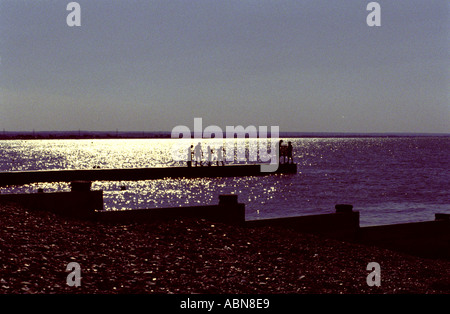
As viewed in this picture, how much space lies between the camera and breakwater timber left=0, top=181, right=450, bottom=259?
561 inches

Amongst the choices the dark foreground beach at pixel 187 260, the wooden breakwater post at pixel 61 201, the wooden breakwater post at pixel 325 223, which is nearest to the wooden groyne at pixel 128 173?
the wooden breakwater post at pixel 61 201

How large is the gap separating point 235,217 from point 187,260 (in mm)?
4327

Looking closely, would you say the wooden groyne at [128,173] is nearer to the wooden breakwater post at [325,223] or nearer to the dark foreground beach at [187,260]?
the dark foreground beach at [187,260]

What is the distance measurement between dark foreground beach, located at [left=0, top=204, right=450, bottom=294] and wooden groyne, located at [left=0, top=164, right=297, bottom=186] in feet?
97.5

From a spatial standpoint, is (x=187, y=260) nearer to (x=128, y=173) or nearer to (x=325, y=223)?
(x=325, y=223)

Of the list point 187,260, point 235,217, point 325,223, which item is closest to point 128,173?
point 325,223

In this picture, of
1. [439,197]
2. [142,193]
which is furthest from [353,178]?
[142,193]

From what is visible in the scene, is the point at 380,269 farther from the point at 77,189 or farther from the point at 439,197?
the point at 439,197

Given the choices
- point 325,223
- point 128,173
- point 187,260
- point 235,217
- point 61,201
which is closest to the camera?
point 187,260

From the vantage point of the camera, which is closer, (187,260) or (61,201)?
(187,260)

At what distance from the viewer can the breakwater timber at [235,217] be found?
14258mm

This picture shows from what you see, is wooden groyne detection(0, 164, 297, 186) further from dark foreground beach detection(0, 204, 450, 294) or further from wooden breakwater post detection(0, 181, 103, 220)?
dark foreground beach detection(0, 204, 450, 294)

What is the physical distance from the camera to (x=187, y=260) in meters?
10.8
